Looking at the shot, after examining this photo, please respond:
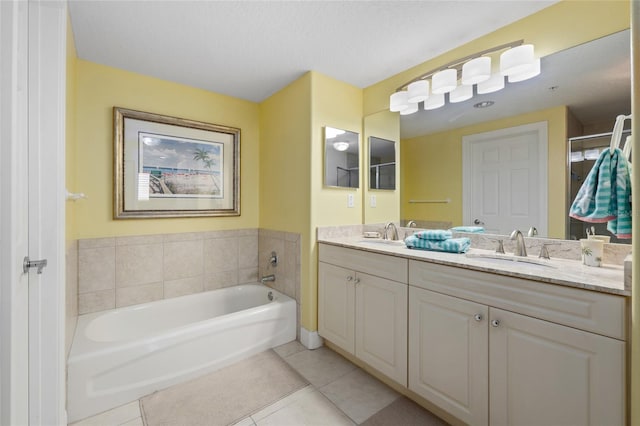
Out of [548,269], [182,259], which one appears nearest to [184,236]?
[182,259]

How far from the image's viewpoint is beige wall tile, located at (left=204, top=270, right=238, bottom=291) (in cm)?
271

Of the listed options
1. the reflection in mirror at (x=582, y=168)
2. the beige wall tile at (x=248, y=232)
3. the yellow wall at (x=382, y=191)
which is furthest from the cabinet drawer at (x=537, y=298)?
the beige wall tile at (x=248, y=232)

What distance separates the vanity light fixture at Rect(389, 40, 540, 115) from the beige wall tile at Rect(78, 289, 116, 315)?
2798 mm

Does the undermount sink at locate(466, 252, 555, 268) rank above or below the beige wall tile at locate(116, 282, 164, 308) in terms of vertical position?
above

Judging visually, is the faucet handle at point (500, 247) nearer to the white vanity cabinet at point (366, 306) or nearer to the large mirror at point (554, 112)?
the large mirror at point (554, 112)

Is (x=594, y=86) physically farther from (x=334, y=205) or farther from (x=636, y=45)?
(x=334, y=205)

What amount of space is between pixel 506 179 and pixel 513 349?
3.35ft

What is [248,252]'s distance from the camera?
2973 mm

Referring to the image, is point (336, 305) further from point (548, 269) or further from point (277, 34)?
point (277, 34)

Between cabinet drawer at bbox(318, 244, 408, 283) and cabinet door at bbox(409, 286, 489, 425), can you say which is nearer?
cabinet door at bbox(409, 286, 489, 425)

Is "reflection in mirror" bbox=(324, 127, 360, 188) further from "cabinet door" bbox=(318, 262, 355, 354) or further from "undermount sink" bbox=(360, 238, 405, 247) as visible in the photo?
"cabinet door" bbox=(318, 262, 355, 354)

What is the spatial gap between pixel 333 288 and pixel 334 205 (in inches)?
27.9

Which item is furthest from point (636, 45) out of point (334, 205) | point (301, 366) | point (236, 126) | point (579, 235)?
point (236, 126)

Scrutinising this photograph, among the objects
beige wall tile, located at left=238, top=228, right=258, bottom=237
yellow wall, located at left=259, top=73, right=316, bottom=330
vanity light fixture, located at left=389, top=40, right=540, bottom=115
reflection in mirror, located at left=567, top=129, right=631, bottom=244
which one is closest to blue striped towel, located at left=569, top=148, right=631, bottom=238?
reflection in mirror, located at left=567, top=129, right=631, bottom=244
